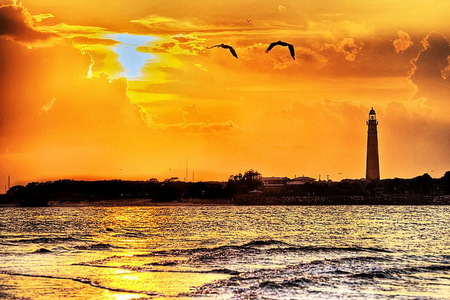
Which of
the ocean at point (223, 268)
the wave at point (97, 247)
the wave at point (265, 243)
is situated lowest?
the ocean at point (223, 268)

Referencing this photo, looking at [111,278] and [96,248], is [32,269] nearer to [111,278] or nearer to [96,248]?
[111,278]

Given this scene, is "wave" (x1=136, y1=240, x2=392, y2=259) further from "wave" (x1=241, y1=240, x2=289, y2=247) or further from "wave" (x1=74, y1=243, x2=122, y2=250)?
"wave" (x1=74, y1=243, x2=122, y2=250)

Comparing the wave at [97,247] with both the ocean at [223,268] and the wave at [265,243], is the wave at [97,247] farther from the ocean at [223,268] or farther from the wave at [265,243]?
the wave at [265,243]

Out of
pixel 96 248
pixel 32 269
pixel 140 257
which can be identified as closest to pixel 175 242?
pixel 96 248

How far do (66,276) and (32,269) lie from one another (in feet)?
10.7

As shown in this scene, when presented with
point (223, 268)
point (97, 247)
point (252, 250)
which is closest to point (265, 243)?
point (252, 250)

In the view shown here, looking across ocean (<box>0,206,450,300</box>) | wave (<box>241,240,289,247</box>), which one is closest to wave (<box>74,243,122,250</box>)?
ocean (<box>0,206,450,300</box>)

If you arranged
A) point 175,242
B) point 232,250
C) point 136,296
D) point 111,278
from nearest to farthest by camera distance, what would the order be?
1. point 136,296
2. point 111,278
3. point 232,250
4. point 175,242

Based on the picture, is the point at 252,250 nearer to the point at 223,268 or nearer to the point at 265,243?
the point at 265,243

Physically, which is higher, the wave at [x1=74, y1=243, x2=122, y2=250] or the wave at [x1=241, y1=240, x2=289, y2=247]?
the wave at [x1=241, y1=240, x2=289, y2=247]

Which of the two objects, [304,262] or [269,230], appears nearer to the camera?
[304,262]

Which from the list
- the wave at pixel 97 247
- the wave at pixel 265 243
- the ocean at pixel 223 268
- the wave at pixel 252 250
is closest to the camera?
the ocean at pixel 223 268

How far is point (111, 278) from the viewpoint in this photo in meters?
37.9

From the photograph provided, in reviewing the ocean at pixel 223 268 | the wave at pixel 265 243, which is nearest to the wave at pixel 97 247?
the ocean at pixel 223 268
